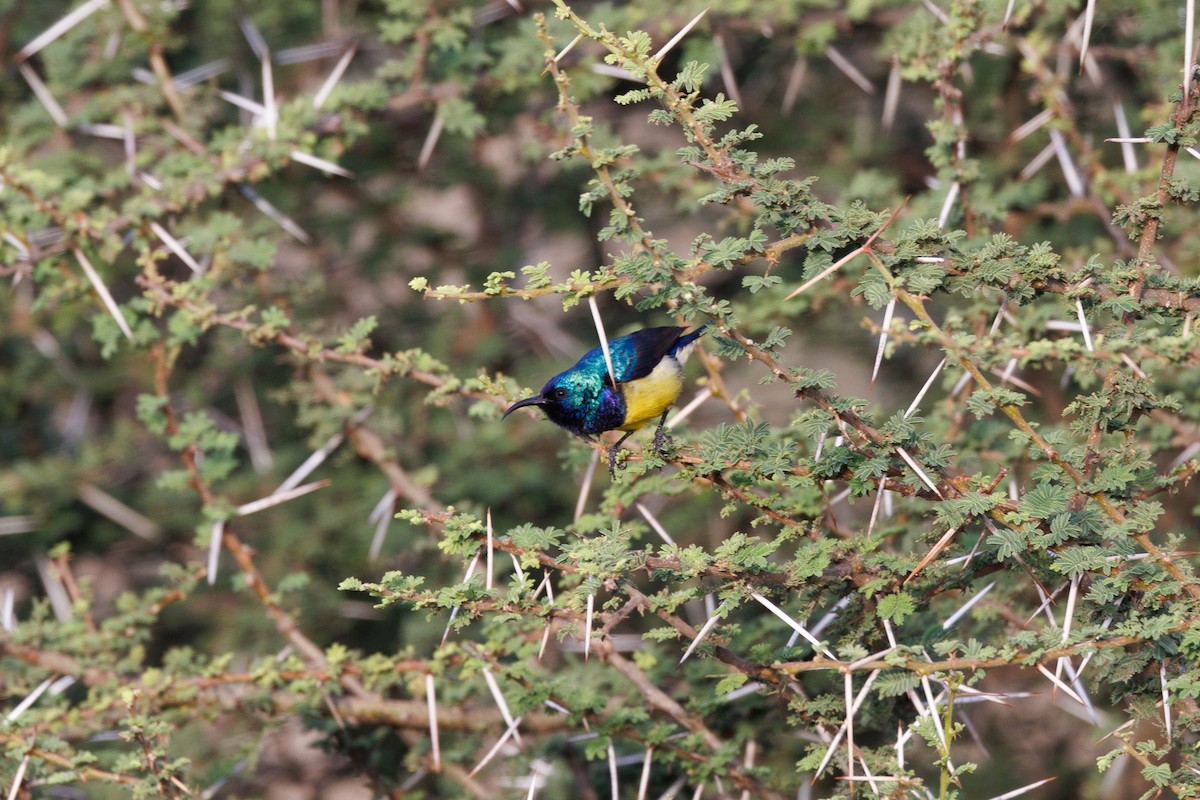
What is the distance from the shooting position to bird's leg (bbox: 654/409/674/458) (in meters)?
2.52

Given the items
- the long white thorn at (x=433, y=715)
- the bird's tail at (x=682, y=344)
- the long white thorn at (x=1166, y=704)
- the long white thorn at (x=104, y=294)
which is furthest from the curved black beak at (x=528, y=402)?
the long white thorn at (x=1166, y=704)

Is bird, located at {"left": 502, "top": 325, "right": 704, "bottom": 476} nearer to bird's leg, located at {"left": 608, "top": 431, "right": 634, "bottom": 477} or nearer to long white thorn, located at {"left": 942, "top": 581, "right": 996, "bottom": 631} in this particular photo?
bird's leg, located at {"left": 608, "top": 431, "right": 634, "bottom": 477}

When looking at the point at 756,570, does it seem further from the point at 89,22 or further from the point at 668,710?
the point at 89,22

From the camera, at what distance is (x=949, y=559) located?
96.1 inches

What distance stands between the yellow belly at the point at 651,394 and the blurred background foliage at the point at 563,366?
0.10 metres

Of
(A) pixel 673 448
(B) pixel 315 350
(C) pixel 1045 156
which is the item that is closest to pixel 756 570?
(A) pixel 673 448

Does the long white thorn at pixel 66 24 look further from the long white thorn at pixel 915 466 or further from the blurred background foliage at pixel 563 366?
the long white thorn at pixel 915 466

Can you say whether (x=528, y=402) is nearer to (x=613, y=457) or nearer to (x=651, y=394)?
(x=613, y=457)

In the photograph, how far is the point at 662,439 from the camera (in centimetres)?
278

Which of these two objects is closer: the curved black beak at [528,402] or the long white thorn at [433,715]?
the curved black beak at [528,402]

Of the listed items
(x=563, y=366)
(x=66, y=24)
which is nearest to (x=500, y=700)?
(x=563, y=366)

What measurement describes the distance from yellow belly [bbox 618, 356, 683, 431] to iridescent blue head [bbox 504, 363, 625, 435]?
26 millimetres

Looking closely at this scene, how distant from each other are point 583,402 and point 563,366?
1.90m

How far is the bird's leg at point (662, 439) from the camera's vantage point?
252 centimetres
